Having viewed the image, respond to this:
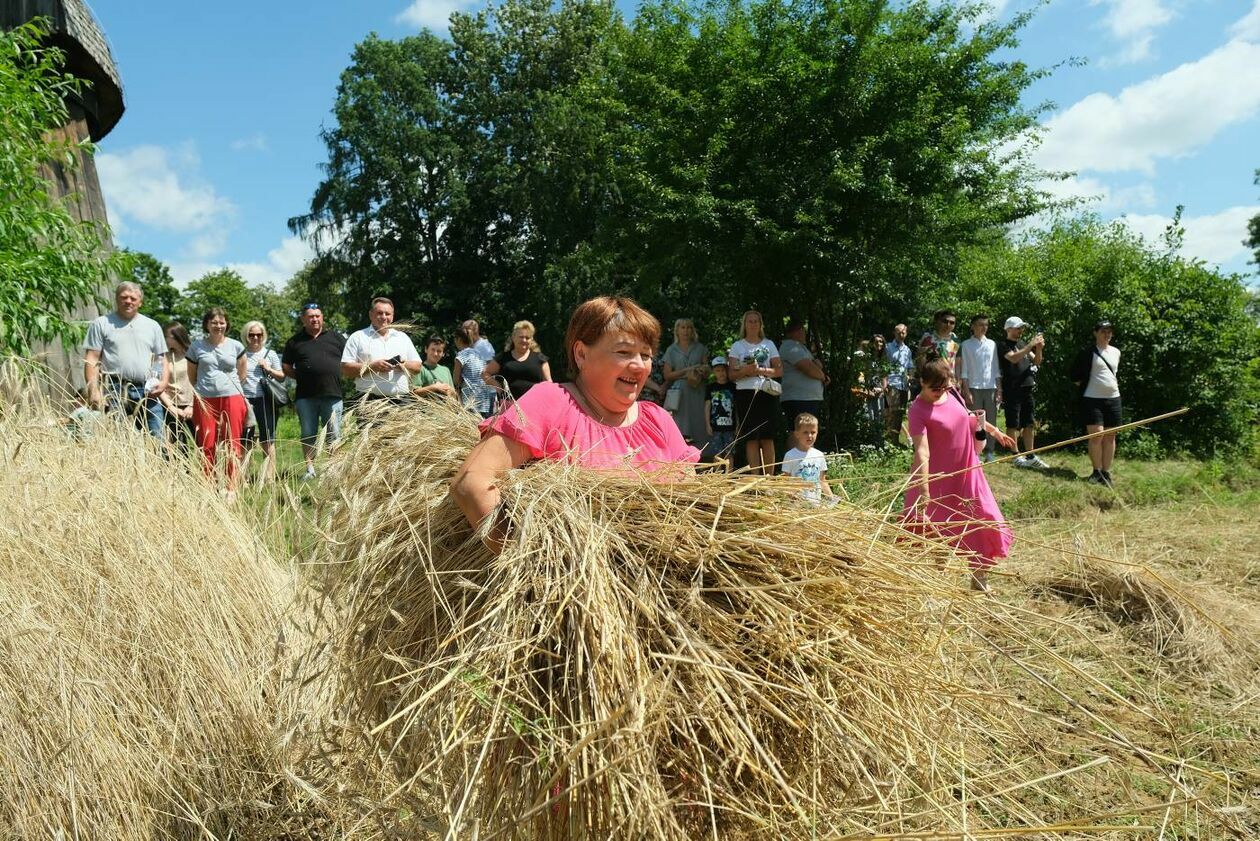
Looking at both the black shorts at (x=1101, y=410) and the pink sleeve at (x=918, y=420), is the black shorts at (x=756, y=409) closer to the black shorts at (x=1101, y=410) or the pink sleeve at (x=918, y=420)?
the pink sleeve at (x=918, y=420)

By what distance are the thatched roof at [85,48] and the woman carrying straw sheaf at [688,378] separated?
298 inches

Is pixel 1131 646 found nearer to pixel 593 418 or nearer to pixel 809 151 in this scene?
pixel 593 418

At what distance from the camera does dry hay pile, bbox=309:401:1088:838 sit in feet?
5.97

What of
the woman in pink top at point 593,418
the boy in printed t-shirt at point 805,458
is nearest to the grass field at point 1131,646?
the boy in printed t-shirt at point 805,458

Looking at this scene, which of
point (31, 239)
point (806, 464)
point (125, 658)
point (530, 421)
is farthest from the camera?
point (31, 239)

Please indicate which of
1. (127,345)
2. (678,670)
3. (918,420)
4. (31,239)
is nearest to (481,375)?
(127,345)

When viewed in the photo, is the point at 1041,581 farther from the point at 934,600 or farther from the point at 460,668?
the point at 460,668

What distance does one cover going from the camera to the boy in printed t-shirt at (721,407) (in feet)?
28.3

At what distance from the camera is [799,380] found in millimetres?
9422

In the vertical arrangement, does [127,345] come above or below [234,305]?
below

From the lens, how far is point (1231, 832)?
308 cm

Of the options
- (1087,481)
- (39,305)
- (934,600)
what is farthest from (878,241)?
(934,600)

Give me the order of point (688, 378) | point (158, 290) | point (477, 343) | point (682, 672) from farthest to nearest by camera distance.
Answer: point (158, 290) → point (688, 378) → point (477, 343) → point (682, 672)

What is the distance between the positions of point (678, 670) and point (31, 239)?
19.4 feet
